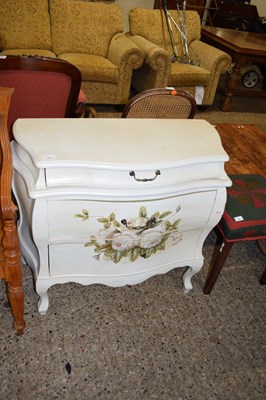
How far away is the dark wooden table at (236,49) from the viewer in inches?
142

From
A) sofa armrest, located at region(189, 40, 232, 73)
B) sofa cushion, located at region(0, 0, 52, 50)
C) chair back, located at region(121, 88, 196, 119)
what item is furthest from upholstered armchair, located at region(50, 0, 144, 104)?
chair back, located at region(121, 88, 196, 119)

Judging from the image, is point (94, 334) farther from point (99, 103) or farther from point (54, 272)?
point (99, 103)

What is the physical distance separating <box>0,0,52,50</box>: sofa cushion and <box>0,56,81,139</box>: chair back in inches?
80.3

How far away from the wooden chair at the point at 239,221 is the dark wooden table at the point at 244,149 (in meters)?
0.25

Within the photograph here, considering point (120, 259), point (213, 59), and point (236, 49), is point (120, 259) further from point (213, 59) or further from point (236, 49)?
point (236, 49)

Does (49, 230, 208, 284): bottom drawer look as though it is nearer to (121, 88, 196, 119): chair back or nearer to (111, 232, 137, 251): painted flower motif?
(111, 232, 137, 251): painted flower motif

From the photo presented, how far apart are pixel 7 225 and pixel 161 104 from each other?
35.3 inches

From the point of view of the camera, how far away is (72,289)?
161cm

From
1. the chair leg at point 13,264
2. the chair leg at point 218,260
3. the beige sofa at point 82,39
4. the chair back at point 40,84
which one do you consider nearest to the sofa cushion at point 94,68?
the beige sofa at point 82,39

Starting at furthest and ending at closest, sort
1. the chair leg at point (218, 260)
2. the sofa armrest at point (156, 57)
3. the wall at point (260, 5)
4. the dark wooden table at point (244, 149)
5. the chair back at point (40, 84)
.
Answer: the wall at point (260, 5) < the sofa armrest at point (156, 57) < the dark wooden table at point (244, 149) < the chair leg at point (218, 260) < the chair back at point (40, 84)

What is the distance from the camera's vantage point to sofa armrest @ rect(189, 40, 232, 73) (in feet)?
11.6

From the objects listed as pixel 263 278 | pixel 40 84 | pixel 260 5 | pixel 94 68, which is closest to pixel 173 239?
pixel 263 278

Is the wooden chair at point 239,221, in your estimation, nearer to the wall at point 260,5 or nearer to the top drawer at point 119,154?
the top drawer at point 119,154

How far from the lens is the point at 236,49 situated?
11.8 ft
